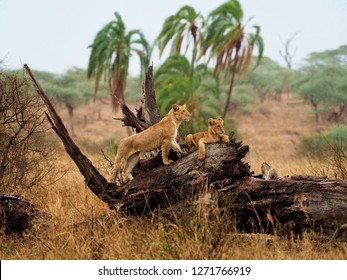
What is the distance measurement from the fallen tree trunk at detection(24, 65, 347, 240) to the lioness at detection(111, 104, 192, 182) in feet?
0.89

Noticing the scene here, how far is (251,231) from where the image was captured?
7.34m

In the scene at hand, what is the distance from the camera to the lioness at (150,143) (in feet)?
25.3

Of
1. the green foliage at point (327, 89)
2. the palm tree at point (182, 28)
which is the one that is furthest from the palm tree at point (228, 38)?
the green foliage at point (327, 89)

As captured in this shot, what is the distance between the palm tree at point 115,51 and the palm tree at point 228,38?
4.40 m

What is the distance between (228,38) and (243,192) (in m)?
23.3

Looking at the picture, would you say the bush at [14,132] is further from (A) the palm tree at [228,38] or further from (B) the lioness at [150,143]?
(A) the palm tree at [228,38]

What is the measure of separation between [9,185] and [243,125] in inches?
1685

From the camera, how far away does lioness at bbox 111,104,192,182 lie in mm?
7711

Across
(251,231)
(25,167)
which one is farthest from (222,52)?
(251,231)

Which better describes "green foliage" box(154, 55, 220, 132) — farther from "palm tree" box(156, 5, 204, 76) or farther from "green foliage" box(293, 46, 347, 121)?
"green foliage" box(293, 46, 347, 121)

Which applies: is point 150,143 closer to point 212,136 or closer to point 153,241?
point 212,136

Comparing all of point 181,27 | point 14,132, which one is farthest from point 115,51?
point 14,132

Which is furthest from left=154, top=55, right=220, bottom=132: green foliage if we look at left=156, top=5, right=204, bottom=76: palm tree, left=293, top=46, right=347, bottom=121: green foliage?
left=293, top=46, right=347, bottom=121: green foliage

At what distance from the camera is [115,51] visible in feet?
106
